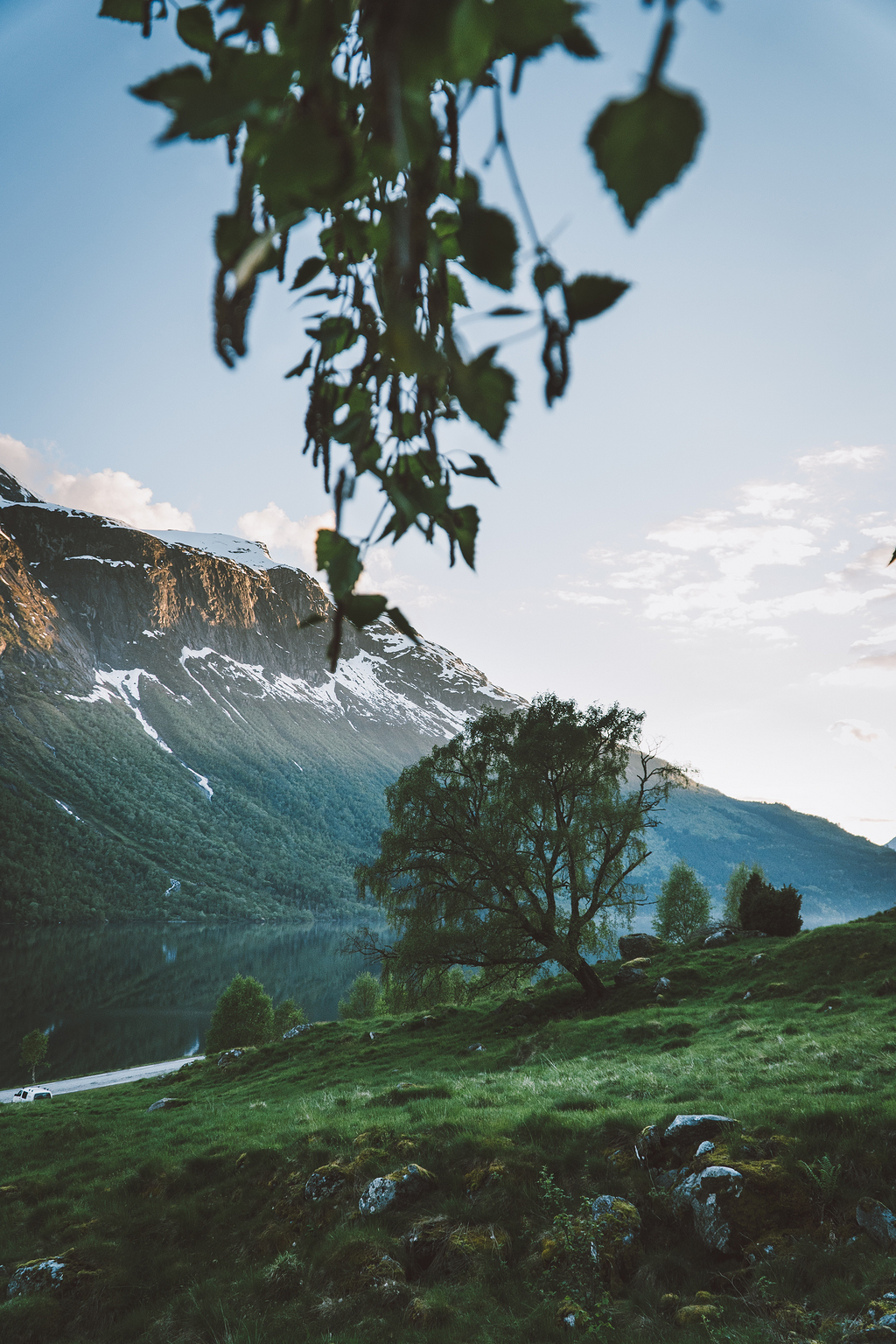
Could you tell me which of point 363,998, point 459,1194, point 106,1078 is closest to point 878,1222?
point 459,1194

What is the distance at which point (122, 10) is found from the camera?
107 centimetres

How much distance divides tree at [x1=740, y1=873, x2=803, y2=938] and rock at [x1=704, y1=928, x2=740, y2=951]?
3.08 ft

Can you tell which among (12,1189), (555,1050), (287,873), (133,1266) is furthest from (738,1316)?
(287,873)

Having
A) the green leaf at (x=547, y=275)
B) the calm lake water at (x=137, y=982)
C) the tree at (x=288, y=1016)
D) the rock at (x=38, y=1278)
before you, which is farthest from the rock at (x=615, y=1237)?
the calm lake water at (x=137, y=982)

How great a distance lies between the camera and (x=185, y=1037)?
272 ft

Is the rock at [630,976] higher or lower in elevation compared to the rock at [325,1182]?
lower

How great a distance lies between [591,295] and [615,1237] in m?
5.87

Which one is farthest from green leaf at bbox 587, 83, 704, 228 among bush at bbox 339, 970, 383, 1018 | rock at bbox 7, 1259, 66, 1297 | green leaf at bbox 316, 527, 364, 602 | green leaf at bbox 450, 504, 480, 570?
bush at bbox 339, 970, 383, 1018

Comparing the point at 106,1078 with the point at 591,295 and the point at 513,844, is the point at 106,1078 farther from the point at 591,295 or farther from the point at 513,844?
the point at 591,295

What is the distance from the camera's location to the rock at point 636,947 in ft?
72.5

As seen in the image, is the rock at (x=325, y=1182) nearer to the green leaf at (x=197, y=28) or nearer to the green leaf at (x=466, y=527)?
the green leaf at (x=466, y=527)

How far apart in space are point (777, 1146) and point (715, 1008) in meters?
10.3

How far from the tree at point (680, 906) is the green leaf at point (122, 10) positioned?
52.8m

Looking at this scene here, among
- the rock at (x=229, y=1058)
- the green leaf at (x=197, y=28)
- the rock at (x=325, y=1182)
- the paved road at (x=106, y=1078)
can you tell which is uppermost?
the green leaf at (x=197, y=28)
